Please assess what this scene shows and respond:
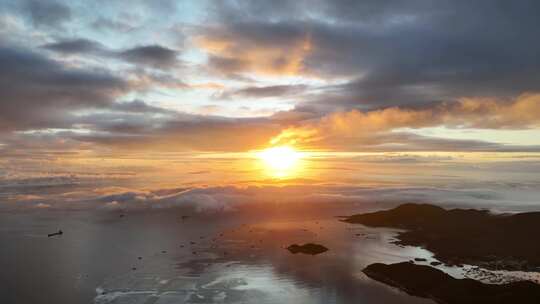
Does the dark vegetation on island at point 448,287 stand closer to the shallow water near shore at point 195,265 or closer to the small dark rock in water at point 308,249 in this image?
the shallow water near shore at point 195,265

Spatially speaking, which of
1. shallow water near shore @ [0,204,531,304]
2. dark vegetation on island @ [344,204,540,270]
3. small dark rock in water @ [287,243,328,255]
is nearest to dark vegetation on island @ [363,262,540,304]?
shallow water near shore @ [0,204,531,304]

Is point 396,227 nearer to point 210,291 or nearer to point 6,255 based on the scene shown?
point 210,291

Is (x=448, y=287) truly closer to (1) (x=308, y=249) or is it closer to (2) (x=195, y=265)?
(1) (x=308, y=249)

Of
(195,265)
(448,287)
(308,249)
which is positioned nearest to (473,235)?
(308,249)

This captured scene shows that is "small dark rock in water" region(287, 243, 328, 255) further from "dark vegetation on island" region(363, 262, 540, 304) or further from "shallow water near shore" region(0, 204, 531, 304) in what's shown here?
"dark vegetation on island" region(363, 262, 540, 304)

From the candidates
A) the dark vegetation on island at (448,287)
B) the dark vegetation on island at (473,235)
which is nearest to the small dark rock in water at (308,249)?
the dark vegetation on island at (448,287)
